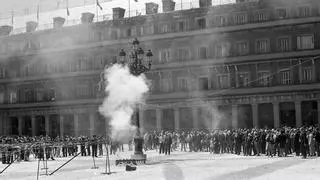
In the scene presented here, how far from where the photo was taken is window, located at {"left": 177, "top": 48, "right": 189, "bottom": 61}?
177 ft

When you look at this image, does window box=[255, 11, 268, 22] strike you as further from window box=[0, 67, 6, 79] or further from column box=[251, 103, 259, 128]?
window box=[0, 67, 6, 79]

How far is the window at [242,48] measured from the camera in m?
51.3

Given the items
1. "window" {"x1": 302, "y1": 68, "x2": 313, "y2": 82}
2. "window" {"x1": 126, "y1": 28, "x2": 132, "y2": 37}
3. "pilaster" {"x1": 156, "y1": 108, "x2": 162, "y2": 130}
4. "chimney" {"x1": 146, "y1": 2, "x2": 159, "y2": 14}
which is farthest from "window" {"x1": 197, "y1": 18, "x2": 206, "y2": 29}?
"window" {"x1": 302, "y1": 68, "x2": 313, "y2": 82}

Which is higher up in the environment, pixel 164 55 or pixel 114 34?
pixel 114 34

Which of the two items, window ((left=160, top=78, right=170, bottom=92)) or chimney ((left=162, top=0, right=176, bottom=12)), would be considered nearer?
window ((left=160, top=78, right=170, bottom=92))

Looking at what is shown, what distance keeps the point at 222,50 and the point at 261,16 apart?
5.11 metres

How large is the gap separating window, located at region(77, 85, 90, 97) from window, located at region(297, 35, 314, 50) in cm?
2399

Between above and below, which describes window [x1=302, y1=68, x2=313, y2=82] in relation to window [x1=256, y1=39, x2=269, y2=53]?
below

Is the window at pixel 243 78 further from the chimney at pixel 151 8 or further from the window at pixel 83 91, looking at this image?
the window at pixel 83 91

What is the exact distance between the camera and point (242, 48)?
51.4m

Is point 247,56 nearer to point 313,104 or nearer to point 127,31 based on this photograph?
point 313,104

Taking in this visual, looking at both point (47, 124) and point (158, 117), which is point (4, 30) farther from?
point (158, 117)

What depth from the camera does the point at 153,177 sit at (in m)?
17.9

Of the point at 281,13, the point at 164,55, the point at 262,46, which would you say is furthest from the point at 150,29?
the point at 281,13
